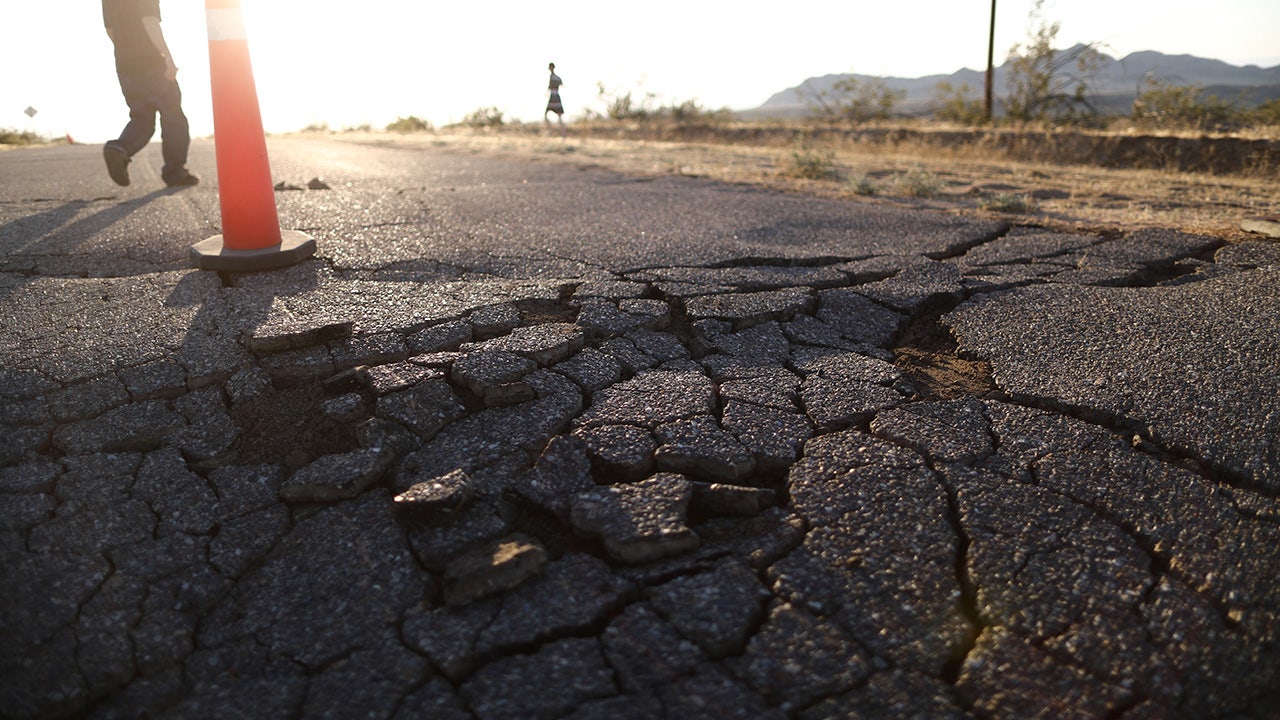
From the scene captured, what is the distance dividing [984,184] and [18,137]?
18936 mm

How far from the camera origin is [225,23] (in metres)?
3.37

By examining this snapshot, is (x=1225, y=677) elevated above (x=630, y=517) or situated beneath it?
situated beneath

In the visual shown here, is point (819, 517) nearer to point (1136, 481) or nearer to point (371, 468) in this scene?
point (1136, 481)

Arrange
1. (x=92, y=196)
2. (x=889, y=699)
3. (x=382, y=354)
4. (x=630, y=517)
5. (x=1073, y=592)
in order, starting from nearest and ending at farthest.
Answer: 1. (x=889, y=699)
2. (x=1073, y=592)
3. (x=630, y=517)
4. (x=382, y=354)
5. (x=92, y=196)

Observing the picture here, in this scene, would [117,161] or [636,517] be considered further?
[117,161]

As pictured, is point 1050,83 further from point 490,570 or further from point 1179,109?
point 490,570

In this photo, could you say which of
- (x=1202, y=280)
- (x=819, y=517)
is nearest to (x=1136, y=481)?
(x=819, y=517)

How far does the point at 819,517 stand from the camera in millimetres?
1809

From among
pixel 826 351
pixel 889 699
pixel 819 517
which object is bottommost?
pixel 889 699

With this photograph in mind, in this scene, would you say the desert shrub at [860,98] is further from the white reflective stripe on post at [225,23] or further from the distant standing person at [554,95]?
the white reflective stripe on post at [225,23]

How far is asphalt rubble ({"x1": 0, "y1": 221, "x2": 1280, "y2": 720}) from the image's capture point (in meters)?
1.43

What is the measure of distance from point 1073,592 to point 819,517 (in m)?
0.53

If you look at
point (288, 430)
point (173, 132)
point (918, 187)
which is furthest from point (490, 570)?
point (918, 187)

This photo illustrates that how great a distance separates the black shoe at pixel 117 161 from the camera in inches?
210
